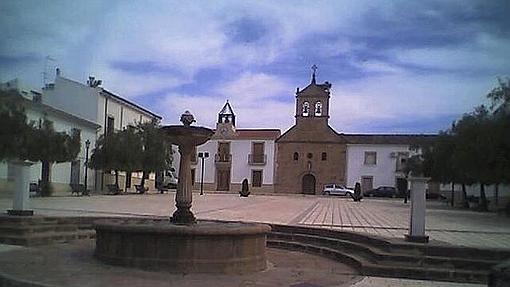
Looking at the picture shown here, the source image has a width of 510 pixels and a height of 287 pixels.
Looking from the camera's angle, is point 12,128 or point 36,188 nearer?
point 12,128

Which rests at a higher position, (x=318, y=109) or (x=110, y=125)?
(x=318, y=109)

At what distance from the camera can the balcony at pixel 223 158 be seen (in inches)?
1975

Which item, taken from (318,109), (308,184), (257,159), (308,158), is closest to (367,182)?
(308,184)

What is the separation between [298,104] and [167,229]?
36.9 meters

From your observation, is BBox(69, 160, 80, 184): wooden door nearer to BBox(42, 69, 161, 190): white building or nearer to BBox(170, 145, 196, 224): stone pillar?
BBox(42, 69, 161, 190): white building

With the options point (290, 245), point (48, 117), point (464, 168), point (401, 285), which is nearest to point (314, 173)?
point (464, 168)

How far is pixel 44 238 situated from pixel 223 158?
138 feet

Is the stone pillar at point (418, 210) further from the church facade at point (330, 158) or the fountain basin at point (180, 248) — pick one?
the church facade at point (330, 158)

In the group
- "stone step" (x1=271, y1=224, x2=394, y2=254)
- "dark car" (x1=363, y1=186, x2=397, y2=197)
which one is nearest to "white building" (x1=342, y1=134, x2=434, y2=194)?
"dark car" (x1=363, y1=186, x2=397, y2=197)

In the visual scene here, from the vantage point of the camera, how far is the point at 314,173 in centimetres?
4881

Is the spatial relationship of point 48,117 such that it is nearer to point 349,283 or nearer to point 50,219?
point 50,219

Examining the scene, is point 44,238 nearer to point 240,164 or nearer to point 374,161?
point 374,161

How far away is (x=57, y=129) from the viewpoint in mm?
19234

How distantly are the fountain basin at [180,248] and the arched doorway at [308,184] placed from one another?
42.7m
